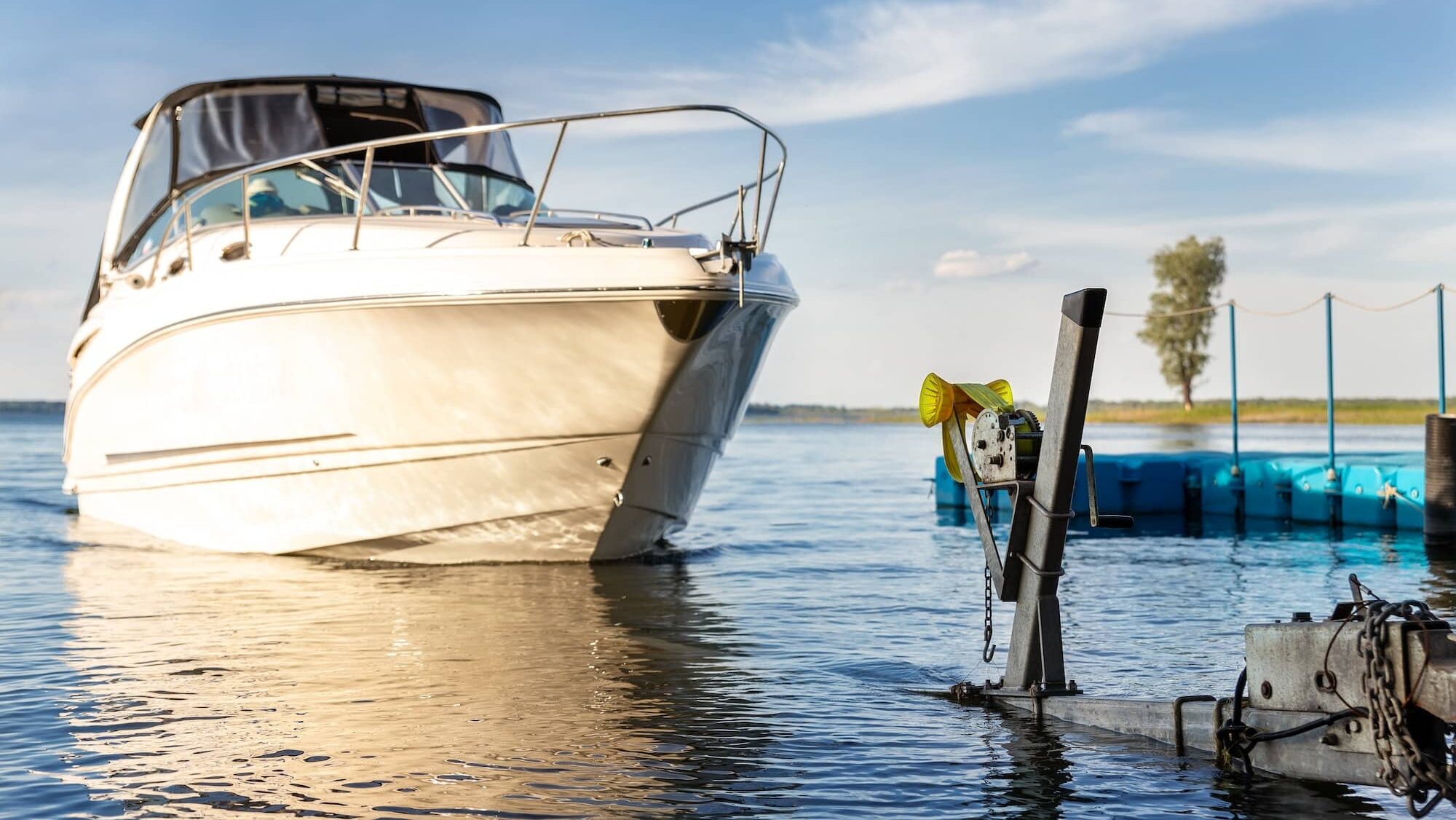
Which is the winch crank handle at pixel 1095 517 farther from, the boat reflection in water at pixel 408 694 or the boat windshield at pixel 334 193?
the boat windshield at pixel 334 193

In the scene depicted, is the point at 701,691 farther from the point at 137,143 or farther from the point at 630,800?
the point at 137,143

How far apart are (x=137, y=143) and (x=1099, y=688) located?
1031cm

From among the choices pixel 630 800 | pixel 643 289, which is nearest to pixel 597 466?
pixel 643 289

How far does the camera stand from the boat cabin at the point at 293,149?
35.9ft

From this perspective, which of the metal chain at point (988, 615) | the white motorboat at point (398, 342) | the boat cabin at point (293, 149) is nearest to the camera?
the metal chain at point (988, 615)

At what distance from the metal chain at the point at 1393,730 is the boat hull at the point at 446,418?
5.55m

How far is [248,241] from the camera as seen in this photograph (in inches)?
388

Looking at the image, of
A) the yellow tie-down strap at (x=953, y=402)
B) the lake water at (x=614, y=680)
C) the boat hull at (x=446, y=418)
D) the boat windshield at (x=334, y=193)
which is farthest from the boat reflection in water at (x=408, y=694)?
the boat windshield at (x=334, y=193)

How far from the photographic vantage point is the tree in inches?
2557

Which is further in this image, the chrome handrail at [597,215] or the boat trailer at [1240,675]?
the chrome handrail at [597,215]

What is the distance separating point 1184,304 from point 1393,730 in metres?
67.6

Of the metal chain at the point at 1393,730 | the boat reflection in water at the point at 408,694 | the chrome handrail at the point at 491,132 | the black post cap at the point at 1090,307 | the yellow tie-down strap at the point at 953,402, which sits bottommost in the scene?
the boat reflection in water at the point at 408,694

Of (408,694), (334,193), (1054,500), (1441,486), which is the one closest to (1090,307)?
(1054,500)

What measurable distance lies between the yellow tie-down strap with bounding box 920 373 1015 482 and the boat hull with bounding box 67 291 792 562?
10.3 ft
